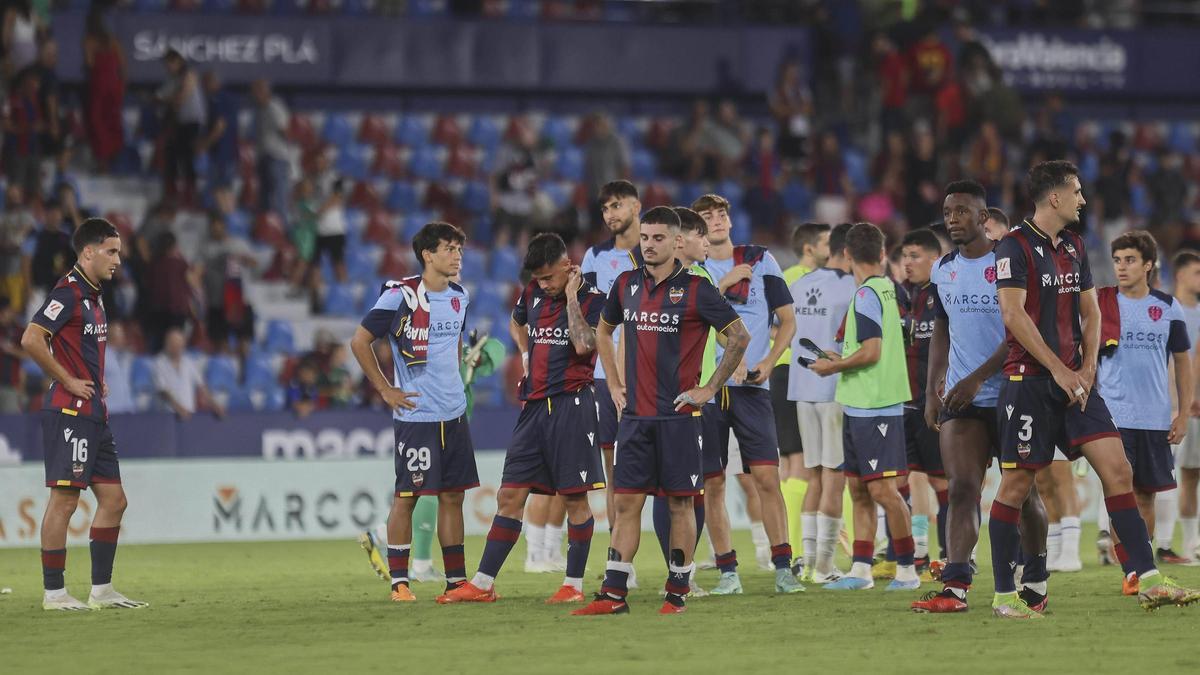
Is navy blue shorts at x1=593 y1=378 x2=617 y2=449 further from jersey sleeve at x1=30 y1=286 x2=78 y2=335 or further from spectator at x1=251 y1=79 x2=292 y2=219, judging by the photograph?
spectator at x1=251 y1=79 x2=292 y2=219

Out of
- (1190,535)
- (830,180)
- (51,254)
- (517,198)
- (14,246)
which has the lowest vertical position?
(1190,535)

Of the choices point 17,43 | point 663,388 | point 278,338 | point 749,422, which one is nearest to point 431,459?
point 663,388

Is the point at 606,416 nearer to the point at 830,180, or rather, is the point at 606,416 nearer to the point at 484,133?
the point at 830,180

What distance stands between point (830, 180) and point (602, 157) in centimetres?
349

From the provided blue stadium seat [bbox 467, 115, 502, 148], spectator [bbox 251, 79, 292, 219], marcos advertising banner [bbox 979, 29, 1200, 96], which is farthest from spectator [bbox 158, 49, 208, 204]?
marcos advertising banner [bbox 979, 29, 1200, 96]

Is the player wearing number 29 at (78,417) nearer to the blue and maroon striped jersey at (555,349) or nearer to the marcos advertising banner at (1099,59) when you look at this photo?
the blue and maroon striped jersey at (555,349)

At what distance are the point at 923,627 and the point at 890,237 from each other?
15635 mm

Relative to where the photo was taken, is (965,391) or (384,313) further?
(384,313)

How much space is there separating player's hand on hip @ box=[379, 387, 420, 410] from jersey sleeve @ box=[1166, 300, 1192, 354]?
214 inches

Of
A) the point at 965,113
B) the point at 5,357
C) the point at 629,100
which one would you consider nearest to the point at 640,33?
the point at 629,100

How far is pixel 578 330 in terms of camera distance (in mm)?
11219

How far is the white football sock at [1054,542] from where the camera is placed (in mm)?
12930

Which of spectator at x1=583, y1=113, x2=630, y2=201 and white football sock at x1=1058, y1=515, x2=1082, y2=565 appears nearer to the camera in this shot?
white football sock at x1=1058, y1=515, x2=1082, y2=565

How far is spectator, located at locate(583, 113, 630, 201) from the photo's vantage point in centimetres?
2472
